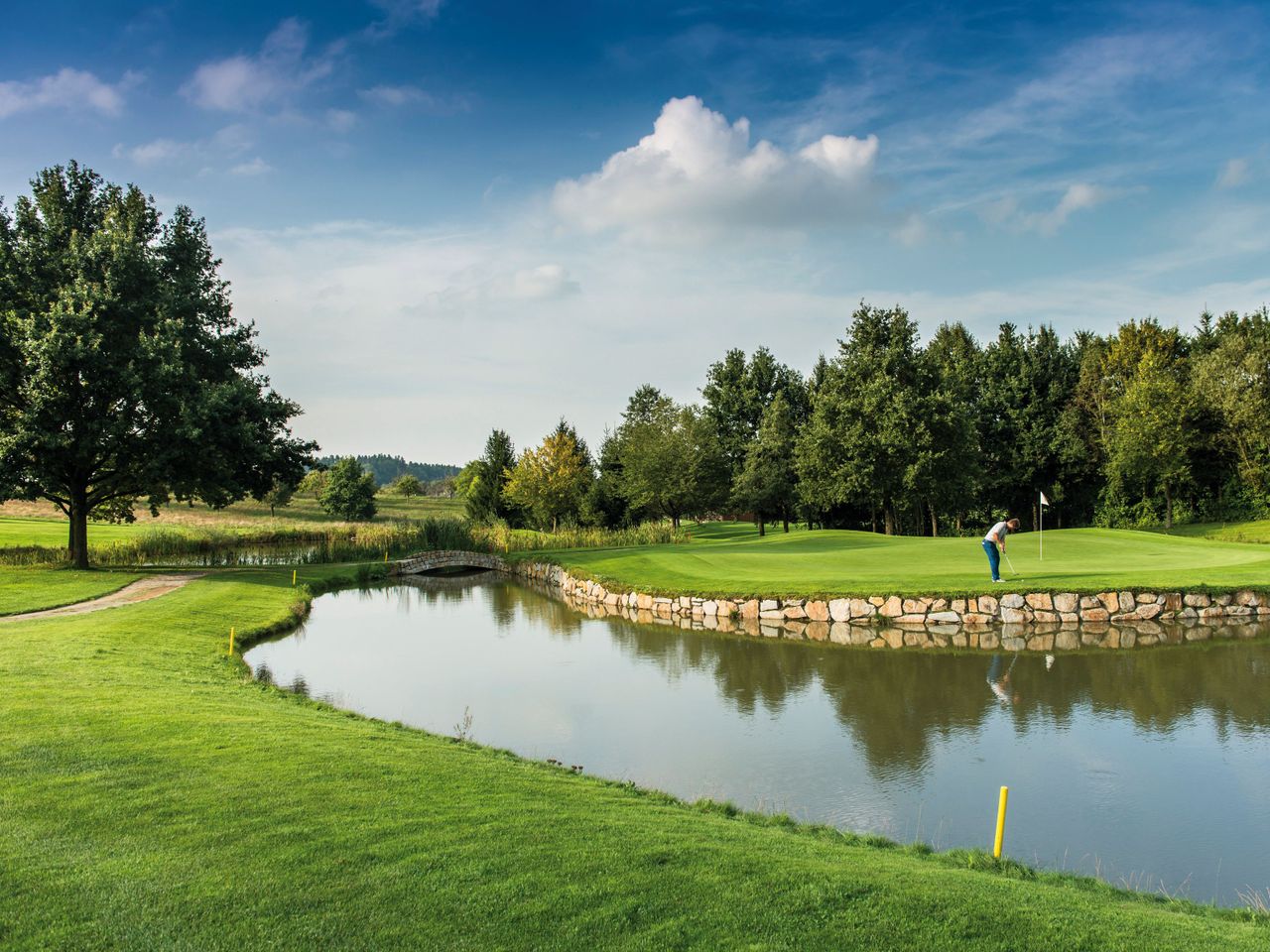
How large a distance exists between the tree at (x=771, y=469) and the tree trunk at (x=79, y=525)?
2896 centimetres

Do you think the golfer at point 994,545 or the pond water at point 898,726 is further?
the golfer at point 994,545

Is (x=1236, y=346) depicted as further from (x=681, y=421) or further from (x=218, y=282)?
(x=218, y=282)

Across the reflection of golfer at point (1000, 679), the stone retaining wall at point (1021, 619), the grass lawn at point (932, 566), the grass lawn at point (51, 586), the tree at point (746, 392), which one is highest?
the tree at point (746, 392)

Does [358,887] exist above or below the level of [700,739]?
above

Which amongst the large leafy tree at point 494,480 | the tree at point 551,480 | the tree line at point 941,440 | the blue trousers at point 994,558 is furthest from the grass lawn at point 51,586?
the large leafy tree at point 494,480

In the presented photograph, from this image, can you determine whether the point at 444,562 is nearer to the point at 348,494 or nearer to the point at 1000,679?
the point at 348,494

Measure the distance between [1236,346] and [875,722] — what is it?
38838 mm

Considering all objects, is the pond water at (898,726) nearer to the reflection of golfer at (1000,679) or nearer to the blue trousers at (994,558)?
the reflection of golfer at (1000,679)

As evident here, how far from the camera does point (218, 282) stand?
93.5 feet

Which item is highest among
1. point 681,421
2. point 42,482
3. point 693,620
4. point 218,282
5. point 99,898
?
point 218,282

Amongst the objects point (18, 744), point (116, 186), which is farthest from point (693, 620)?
point (116, 186)

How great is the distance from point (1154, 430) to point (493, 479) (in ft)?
118

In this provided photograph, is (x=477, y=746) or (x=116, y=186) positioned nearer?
(x=477, y=746)

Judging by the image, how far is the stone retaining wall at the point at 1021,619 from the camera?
16.6 metres
